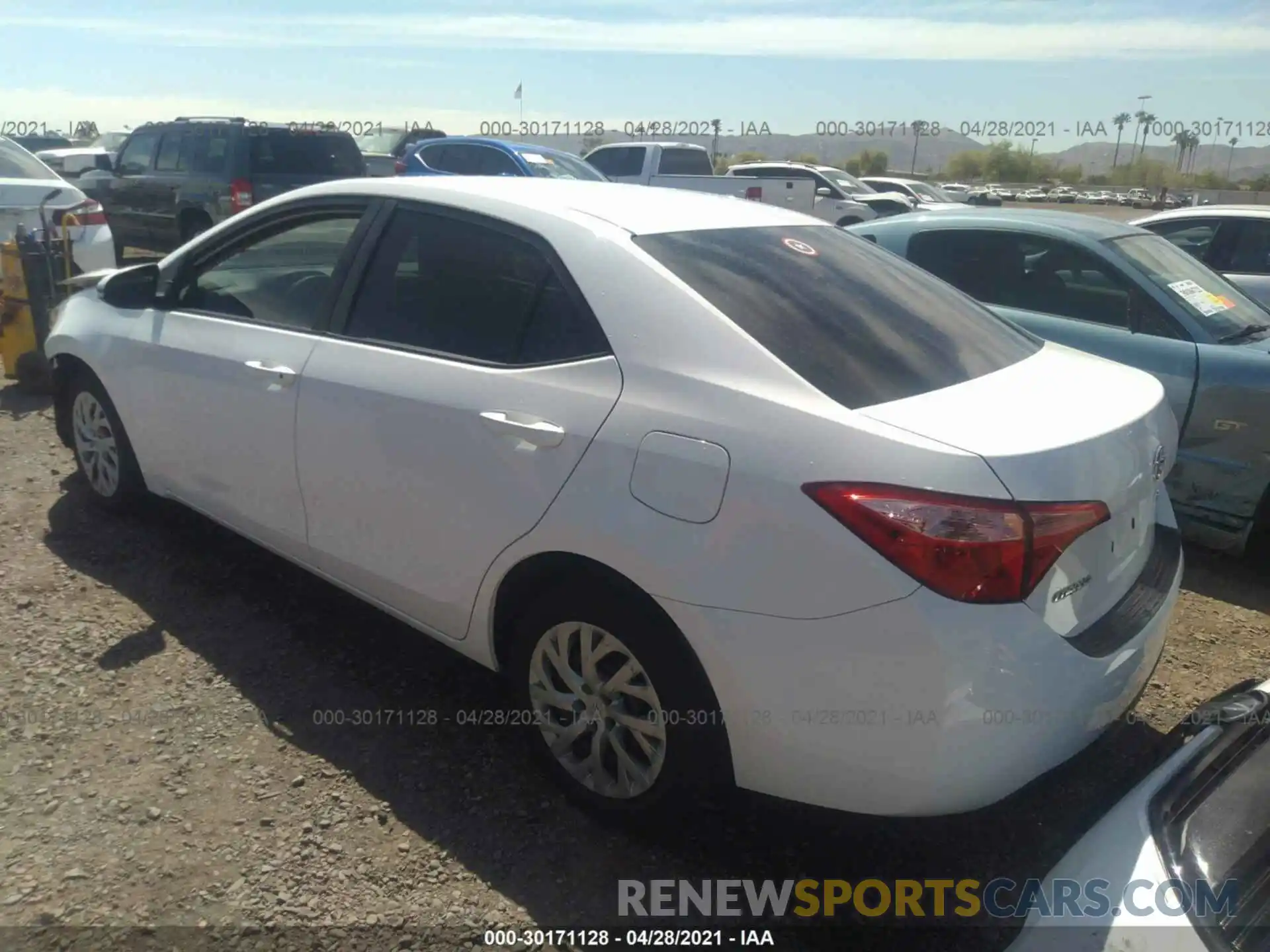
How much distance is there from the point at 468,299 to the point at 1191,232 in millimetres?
6405

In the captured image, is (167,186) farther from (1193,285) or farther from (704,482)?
(704,482)

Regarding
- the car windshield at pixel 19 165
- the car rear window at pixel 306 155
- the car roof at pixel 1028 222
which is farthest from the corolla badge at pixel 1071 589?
the car rear window at pixel 306 155

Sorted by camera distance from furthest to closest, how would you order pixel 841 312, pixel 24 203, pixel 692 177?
1. pixel 692 177
2. pixel 24 203
3. pixel 841 312

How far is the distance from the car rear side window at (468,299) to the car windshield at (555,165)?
10059 millimetres

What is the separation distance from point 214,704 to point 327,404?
105 cm

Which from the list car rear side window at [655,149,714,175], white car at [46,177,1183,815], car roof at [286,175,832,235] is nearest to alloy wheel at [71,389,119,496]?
white car at [46,177,1183,815]

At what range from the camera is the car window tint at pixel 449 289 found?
2.81 metres

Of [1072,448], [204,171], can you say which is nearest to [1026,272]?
[1072,448]

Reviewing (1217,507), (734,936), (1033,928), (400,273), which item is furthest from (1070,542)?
(1217,507)

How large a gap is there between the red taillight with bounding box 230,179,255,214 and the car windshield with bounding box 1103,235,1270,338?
928 cm

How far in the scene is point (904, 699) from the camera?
2061 millimetres

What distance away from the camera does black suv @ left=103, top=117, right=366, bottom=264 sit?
36.6ft

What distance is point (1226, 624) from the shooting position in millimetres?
4102

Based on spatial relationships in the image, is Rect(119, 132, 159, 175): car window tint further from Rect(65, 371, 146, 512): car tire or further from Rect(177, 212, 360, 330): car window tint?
Rect(177, 212, 360, 330): car window tint
